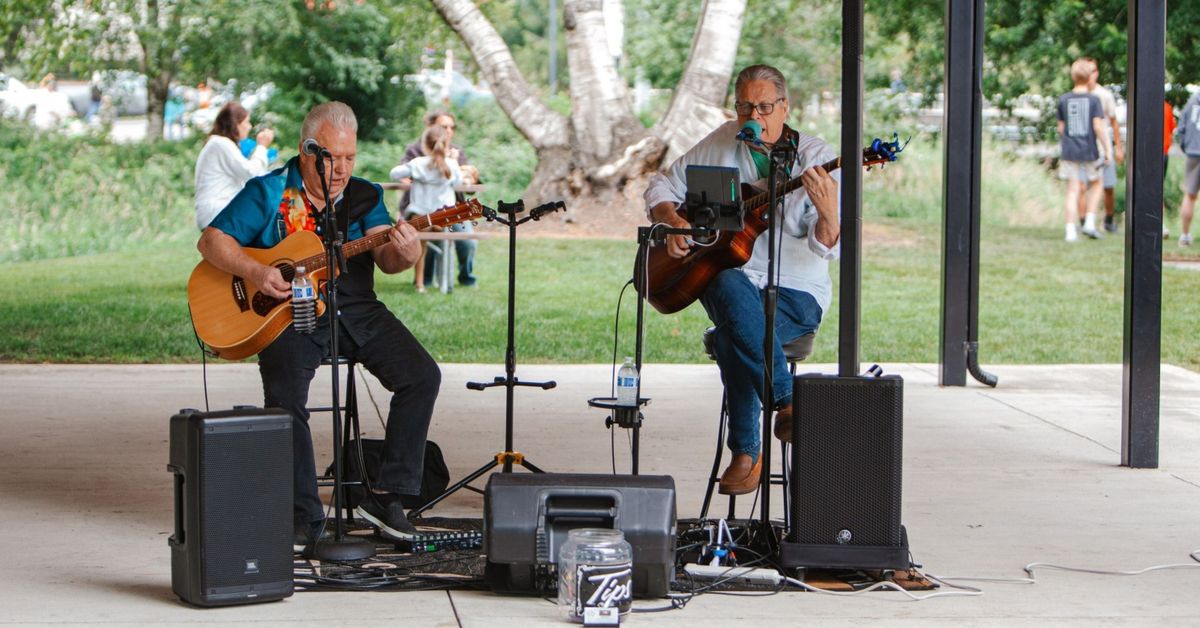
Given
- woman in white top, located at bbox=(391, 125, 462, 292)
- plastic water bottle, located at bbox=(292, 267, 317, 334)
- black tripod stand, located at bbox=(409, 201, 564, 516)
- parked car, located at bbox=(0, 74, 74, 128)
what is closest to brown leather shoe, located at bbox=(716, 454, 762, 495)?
black tripod stand, located at bbox=(409, 201, 564, 516)

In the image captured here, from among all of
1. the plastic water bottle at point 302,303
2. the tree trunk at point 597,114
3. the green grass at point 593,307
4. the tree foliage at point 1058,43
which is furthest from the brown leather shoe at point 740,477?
the tree foliage at point 1058,43

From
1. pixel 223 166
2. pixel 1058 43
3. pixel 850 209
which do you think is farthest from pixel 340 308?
pixel 1058 43

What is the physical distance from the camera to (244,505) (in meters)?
4.23

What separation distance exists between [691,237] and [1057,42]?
41.6ft

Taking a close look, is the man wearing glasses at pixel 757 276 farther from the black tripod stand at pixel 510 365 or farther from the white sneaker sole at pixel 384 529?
the white sneaker sole at pixel 384 529

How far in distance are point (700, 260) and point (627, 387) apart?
61 centimetres

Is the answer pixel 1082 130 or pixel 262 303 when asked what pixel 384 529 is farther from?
pixel 1082 130

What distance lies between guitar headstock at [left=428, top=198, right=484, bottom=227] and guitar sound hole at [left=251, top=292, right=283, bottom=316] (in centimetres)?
54

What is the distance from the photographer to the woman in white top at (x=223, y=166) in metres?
9.38

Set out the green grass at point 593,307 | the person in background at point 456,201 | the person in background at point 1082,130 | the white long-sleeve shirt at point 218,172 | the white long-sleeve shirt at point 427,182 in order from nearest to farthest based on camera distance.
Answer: the white long-sleeve shirt at point 218,172 < the green grass at point 593,307 < the white long-sleeve shirt at point 427,182 < the person in background at point 456,201 < the person in background at point 1082,130

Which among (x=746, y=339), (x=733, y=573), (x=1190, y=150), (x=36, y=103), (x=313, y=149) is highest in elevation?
(x=36, y=103)

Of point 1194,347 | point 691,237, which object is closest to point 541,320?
point 1194,347

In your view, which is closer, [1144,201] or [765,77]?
[765,77]

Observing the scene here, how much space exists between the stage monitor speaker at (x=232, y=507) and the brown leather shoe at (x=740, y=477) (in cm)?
158
